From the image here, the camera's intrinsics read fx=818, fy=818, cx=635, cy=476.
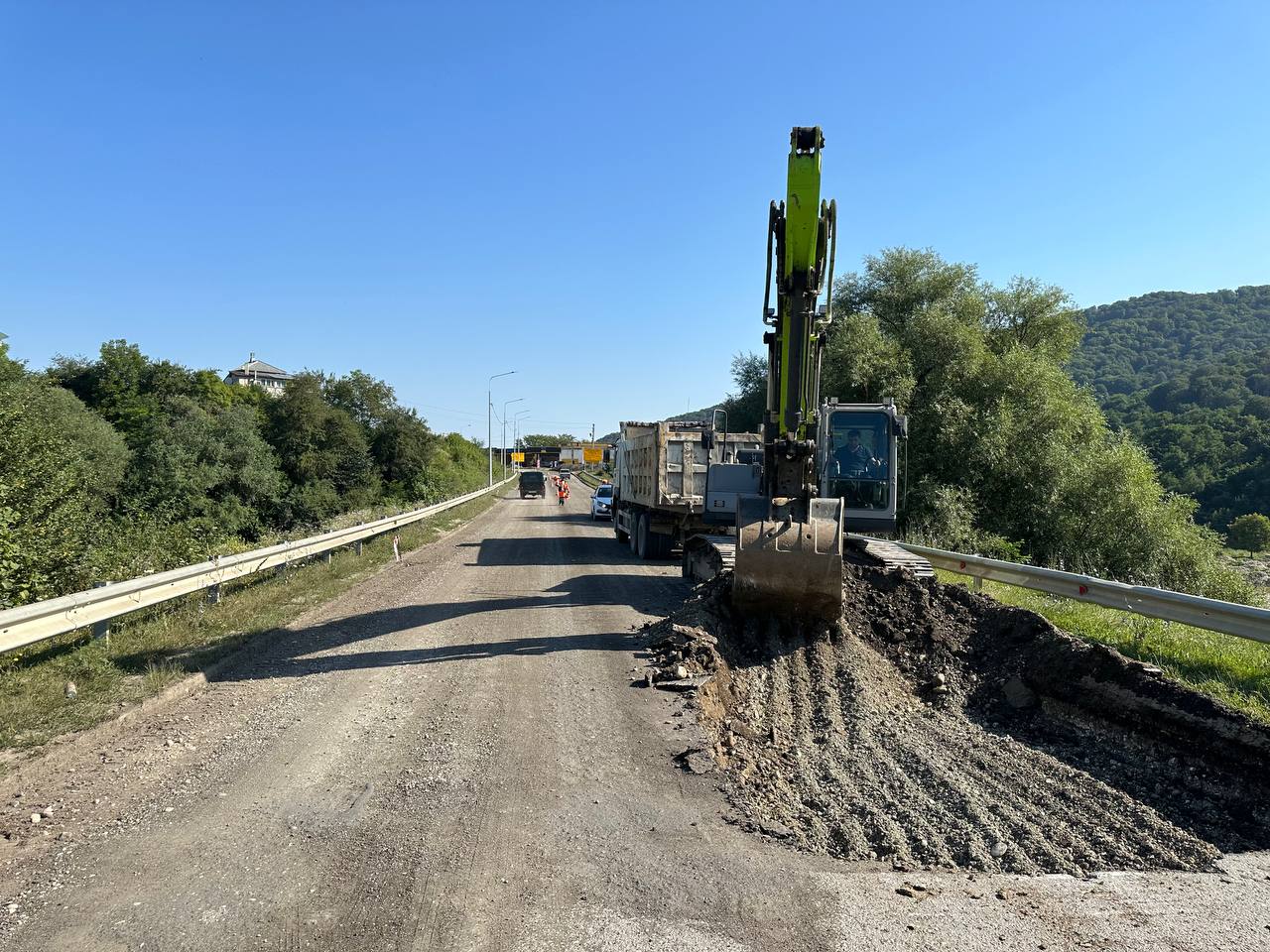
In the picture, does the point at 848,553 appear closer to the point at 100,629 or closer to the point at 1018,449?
the point at 100,629

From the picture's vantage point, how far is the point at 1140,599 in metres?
7.88

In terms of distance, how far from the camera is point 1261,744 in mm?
5211

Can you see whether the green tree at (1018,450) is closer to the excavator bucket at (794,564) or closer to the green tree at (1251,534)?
the excavator bucket at (794,564)

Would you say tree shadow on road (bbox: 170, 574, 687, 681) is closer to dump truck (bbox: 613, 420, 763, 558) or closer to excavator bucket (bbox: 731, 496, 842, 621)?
excavator bucket (bbox: 731, 496, 842, 621)

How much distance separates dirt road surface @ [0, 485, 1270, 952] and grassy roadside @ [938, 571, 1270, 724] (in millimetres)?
2392

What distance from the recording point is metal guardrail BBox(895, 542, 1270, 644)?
655 cm

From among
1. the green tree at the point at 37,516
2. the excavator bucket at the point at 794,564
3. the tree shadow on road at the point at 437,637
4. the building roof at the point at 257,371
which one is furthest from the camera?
the building roof at the point at 257,371

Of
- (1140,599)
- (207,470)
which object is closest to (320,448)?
(207,470)

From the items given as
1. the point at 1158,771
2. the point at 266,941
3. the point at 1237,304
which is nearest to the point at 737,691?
the point at 1158,771

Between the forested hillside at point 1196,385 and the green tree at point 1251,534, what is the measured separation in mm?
984

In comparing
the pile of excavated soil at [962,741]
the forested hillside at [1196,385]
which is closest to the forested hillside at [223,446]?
the pile of excavated soil at [962,741]

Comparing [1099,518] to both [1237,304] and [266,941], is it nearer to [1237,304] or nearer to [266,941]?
[266,941]

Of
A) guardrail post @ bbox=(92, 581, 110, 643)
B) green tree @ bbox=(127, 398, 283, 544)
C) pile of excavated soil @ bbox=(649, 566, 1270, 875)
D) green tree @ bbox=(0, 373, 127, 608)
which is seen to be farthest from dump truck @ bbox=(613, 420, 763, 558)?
green tree @ bbox=(127, 398, 283, 544)

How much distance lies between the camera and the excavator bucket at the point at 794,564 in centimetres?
805
